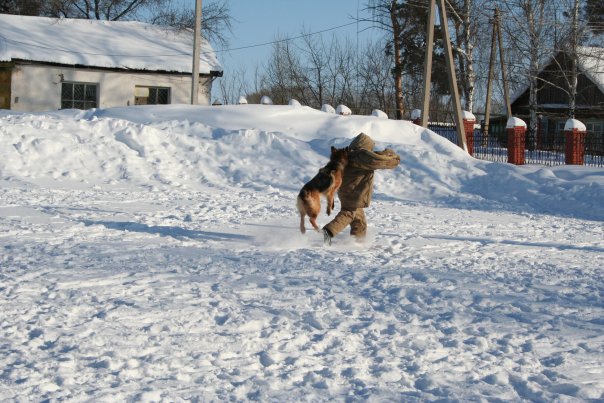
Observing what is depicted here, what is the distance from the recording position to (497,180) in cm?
1566

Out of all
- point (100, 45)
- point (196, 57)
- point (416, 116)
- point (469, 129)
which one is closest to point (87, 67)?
point (100, 45)

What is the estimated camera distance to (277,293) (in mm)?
5949

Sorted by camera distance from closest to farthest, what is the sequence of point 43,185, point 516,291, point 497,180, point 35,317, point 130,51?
point 35,317
point 516,291
point 43,185
point 497,180
point 130,51

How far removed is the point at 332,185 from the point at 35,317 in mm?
3952

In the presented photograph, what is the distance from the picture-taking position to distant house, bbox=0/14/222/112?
94.3 ft

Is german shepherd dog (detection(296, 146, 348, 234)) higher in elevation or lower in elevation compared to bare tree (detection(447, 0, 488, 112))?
lower

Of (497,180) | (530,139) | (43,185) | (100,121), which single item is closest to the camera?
(43,185)

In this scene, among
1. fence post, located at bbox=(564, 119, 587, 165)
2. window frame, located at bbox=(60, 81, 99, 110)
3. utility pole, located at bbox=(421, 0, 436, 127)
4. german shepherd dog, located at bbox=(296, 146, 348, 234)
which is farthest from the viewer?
window frame, located at bbox=(60, 81, 99, 110)

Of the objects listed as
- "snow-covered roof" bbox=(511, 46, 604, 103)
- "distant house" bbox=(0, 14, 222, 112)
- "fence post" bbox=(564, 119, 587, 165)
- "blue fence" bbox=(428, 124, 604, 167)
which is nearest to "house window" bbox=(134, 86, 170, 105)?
"distant house" bbox=(0, 14, 222, 112)

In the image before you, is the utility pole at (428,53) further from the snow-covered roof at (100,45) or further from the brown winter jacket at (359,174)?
the brown winter jacket at (359,174)

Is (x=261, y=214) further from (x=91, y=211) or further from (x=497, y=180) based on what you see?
(x=497, y=180)

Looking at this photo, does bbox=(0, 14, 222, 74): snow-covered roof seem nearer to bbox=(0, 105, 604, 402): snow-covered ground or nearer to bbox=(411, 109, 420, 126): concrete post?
bbox=(411, 109, 420, 126): concrete post

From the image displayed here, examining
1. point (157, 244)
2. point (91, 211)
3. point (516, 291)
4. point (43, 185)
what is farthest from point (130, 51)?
point (516, 291)

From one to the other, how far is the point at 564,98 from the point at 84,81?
24.3 meters
